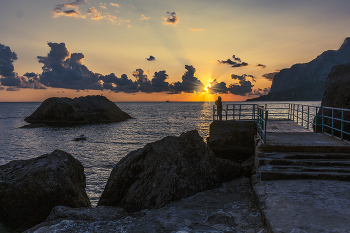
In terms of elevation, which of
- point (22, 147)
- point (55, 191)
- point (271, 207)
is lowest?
point (22, 147)

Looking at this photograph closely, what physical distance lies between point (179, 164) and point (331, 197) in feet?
11.0

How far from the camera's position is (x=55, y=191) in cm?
586

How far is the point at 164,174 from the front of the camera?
559cm

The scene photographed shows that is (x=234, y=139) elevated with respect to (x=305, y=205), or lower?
lower

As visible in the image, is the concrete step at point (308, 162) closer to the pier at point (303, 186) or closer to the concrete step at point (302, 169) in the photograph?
the pier at point (303, 186)

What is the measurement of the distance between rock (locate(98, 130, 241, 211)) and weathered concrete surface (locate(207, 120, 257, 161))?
7.58m

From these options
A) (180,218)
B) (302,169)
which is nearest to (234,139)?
(302,169)

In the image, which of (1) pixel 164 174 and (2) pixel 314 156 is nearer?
(1) pixel 164 174

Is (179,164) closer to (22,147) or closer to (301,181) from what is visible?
(301,181)

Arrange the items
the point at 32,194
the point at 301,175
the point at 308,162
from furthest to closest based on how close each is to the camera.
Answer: the point at 308,162 → the point at 32,194 → the point at 301,175

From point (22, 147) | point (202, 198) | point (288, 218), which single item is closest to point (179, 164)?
point (202, 198)

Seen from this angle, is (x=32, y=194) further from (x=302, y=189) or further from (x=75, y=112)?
(x=75, y=112)

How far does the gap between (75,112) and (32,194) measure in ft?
133

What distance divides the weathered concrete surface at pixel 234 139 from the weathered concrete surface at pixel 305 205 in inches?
351
